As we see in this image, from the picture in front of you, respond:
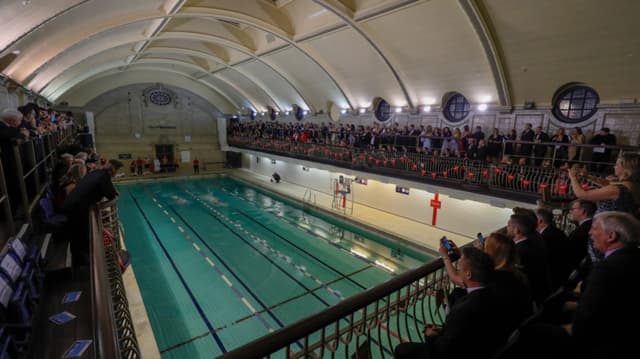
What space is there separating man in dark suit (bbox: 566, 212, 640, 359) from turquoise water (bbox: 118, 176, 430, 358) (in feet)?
21.0

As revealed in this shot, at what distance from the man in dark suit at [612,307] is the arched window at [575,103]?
10.4 metres

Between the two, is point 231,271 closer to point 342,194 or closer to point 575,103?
point 342,194

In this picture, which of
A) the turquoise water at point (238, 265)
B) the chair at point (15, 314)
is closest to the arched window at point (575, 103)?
the turquoise water at point (238, 265)

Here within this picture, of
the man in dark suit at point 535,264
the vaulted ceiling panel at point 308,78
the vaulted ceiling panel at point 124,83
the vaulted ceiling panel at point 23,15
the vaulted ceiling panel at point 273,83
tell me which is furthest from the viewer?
the vaulted ceiling panel at point 124,83

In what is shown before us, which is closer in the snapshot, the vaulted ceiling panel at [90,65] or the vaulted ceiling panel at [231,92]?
the vaulted ceiling panel at [90,65]

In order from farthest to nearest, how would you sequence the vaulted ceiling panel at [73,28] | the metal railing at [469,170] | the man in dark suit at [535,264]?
the vaulted ceiling panel at [73,28]
the metal railing at [469,170]
the man in dark suit at [535,264]

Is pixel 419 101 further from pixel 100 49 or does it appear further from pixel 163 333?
pixel 100 49

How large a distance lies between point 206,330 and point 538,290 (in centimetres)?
690

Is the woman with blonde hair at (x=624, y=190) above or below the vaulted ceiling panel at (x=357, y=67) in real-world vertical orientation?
below

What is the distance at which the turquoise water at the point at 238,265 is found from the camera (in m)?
7.23

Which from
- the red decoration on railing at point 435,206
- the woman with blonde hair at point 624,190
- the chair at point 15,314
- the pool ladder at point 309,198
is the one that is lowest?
the pool ladder at point 309,198

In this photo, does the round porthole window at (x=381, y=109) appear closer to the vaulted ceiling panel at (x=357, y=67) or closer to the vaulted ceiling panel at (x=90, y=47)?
the vaulted ceiling panel at (x=357, y=67)

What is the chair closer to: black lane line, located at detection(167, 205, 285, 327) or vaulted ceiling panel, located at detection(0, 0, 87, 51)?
black lane line, located at detection(167, 205, 285, 327)

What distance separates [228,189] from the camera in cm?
2206
